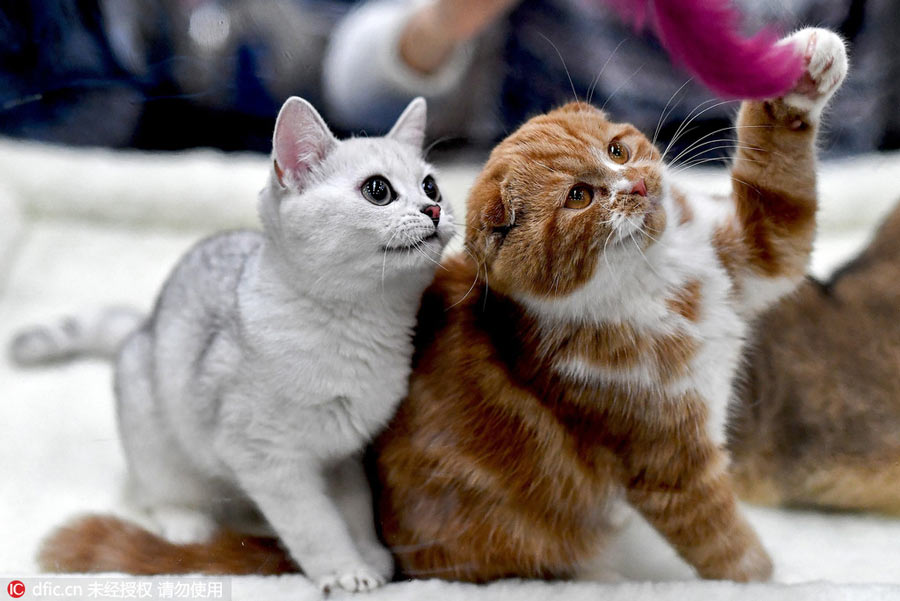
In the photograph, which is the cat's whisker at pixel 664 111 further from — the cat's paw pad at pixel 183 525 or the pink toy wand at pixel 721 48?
the cat's paw pad at pixel 183 525

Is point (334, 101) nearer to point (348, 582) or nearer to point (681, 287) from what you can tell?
point (681, 287)

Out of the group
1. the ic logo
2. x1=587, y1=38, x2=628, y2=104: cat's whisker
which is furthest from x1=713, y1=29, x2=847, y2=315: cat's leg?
the ic logo

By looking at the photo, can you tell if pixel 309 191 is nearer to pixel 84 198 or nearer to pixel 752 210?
pixel 752 210

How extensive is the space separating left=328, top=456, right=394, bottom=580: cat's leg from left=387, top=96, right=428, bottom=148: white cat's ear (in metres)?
0.43

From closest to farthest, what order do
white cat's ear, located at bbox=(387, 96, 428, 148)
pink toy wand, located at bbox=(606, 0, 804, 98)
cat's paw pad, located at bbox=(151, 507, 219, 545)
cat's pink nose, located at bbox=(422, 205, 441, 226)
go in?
pink toy wand, located at bbox=(606, 0, 804, 98)
cat's pink nose, located at bbox=(422, 205, 441, 226)
white cat's ear, located at bbox=(387, 96, 428, 148)
cat's paw pad, located at bbox=(151, 507, 219, 545)

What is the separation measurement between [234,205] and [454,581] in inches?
34.8

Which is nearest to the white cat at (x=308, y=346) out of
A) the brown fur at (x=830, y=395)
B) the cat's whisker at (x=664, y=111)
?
the cat's whisker at (x=664, y=111)

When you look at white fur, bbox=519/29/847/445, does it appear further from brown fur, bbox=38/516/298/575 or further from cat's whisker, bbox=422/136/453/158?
brown fur, bbox=38/516/298/575

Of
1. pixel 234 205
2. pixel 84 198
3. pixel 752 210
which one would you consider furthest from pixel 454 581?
pixel 84 198

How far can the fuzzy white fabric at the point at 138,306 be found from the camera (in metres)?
1.03

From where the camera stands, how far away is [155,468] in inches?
46.3

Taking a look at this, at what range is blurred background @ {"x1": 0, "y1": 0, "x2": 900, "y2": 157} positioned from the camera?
3.64 ft

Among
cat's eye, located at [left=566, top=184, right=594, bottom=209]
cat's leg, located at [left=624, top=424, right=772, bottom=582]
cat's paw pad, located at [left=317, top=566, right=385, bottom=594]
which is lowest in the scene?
cat's paw pad, located at [left=317, top=566, right=385, bottom=594]

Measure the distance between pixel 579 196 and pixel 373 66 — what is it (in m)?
0.44
